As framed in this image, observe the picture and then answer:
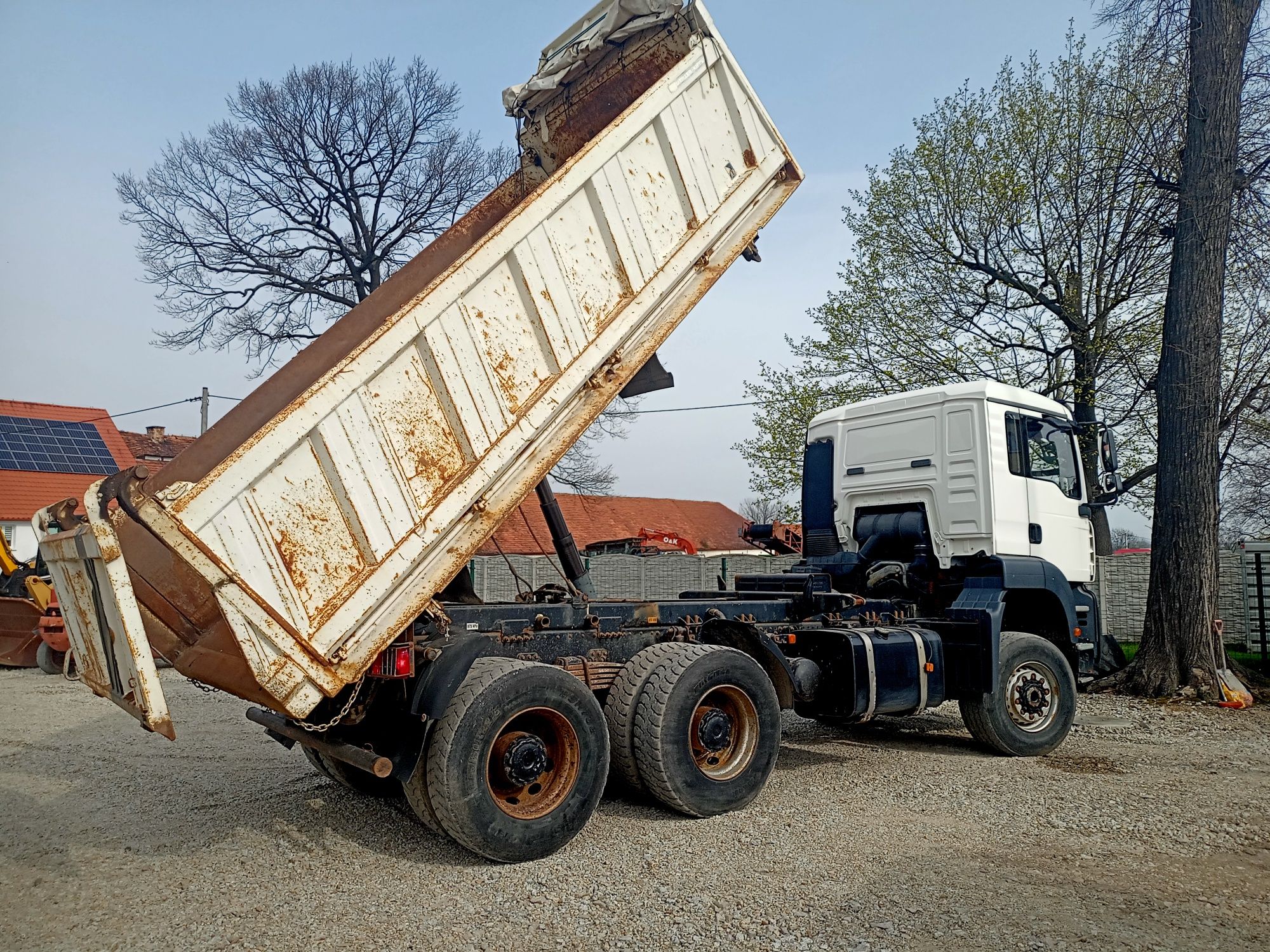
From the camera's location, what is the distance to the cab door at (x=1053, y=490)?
8.45m

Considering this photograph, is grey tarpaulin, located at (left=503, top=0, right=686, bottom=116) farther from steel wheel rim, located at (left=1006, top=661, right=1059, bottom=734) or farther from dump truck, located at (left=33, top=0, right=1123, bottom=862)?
steel wheel rim, located at (left=1006, top=661, right=1059, bottom=734)

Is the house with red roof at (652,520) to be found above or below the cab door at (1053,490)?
above

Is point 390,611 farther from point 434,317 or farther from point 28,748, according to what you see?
point 28,748

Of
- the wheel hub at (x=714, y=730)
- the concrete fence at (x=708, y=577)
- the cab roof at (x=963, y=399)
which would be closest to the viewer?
the wheel hub at (x=714, y=730)

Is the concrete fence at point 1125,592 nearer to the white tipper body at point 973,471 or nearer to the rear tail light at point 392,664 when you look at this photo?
the white tipper body at point 973,471

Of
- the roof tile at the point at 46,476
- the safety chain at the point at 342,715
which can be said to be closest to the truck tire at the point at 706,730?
the safety chain at the point at 342,715

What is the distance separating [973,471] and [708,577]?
41.7 feet

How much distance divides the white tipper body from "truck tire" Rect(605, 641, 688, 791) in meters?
3.53

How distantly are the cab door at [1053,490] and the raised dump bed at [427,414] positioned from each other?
3426 mm

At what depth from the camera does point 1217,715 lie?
10328 millimetres

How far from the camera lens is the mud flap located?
166 inches

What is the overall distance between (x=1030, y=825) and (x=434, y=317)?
466 cm

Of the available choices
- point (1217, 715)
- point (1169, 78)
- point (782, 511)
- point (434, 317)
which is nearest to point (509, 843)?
point (434, 317)

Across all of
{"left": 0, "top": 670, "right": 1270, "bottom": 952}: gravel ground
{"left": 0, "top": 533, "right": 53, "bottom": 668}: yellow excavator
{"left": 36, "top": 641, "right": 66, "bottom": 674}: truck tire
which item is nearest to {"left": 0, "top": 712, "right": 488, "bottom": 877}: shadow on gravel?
{"left": 0, "top": 670, "right": 1270, "bottom": 952}: gravel ground
